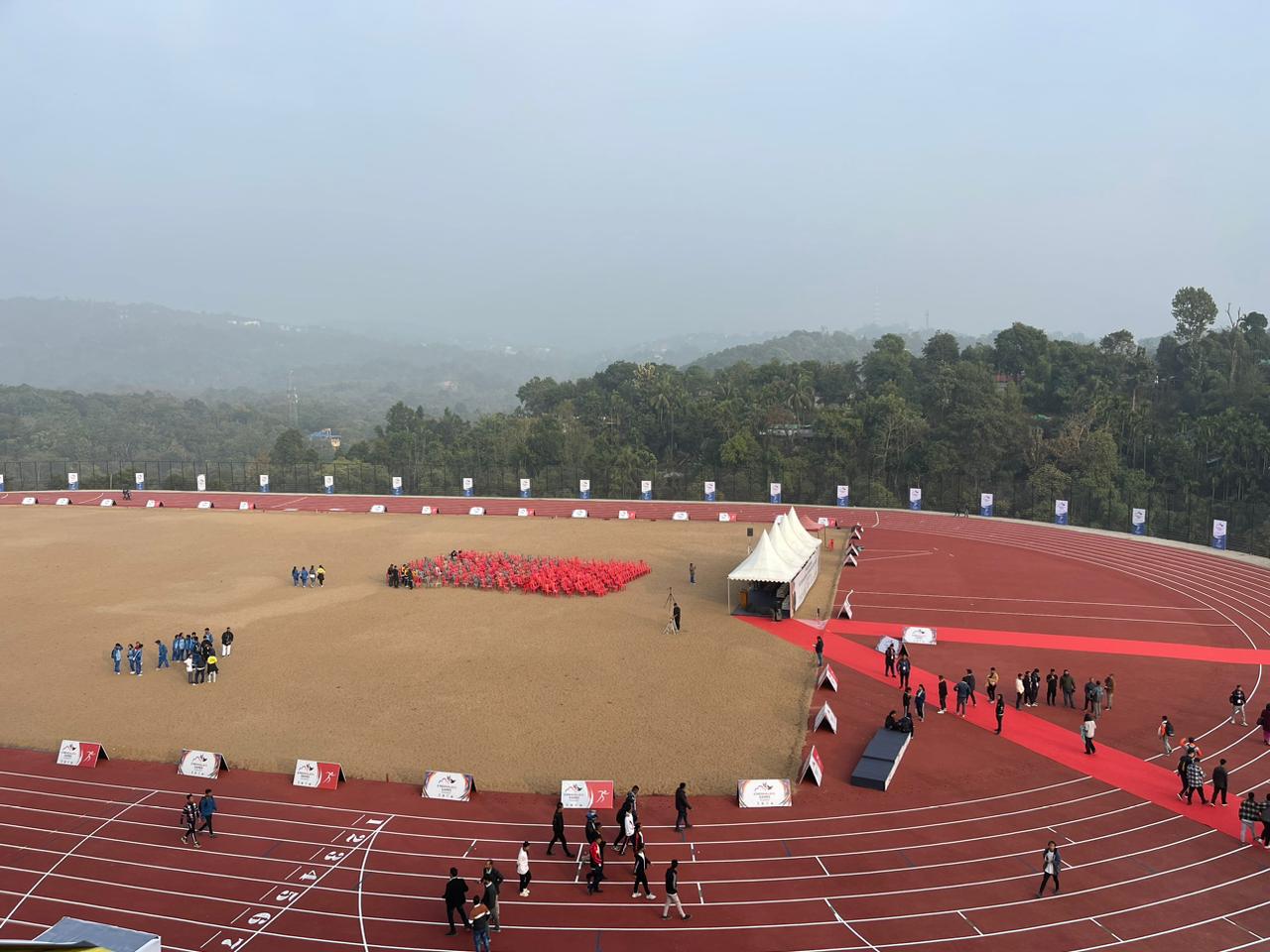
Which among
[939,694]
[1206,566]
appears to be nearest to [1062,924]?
[939,694]

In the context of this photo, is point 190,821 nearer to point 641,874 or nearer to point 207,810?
point 207,810

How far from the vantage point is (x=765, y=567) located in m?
30.4

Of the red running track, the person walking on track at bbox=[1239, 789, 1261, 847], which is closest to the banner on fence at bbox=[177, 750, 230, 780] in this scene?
the red running track

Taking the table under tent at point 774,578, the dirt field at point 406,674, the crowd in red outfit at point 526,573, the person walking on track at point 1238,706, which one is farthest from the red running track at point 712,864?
A: the crowd in red outfit at point 526,573

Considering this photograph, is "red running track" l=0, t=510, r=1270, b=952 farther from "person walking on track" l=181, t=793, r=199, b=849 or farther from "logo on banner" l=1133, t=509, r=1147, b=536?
"logo on banner" l=1133, t=509, r=1147, b=536

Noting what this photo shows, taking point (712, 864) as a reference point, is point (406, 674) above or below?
above

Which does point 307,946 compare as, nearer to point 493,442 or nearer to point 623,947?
point 623,947

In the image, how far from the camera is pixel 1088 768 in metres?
18.3

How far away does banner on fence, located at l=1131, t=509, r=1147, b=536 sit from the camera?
4450 cm

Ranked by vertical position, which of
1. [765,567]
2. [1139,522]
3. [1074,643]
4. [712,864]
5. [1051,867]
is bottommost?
[712,864]

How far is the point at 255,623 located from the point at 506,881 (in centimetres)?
1947

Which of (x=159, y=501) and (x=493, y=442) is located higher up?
(x=493, y=442)

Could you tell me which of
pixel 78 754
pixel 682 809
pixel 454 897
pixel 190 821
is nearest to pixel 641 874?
pixel 682 809

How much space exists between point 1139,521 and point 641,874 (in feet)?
133
